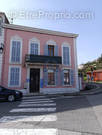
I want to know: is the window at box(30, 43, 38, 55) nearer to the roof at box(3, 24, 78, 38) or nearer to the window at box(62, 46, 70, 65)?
the roof at box(3, 24, 78, 38)

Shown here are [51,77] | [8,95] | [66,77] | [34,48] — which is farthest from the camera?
[66,77]

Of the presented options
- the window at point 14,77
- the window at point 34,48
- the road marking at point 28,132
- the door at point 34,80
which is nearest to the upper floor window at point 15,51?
the window at point 14,77

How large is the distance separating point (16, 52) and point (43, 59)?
3434mm

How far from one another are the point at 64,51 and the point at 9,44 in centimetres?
728

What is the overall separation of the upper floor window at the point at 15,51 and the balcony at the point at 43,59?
3.94 feet

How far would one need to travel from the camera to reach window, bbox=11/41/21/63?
12.3 meters

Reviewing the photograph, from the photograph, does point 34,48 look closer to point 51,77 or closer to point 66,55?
point 51,77

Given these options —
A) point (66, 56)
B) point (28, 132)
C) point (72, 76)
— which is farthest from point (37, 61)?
point (28, 132)

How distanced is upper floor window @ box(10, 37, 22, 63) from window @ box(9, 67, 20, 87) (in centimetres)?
98

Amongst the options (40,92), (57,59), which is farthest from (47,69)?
(40,92)

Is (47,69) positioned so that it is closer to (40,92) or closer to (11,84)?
(40,92)

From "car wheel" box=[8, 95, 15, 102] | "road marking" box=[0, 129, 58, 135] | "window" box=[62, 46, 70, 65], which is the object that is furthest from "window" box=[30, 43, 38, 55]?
"road marking" box=[0, 129, 58, 135]

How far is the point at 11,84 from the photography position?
1179 centimetres

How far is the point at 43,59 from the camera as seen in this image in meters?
12.6
